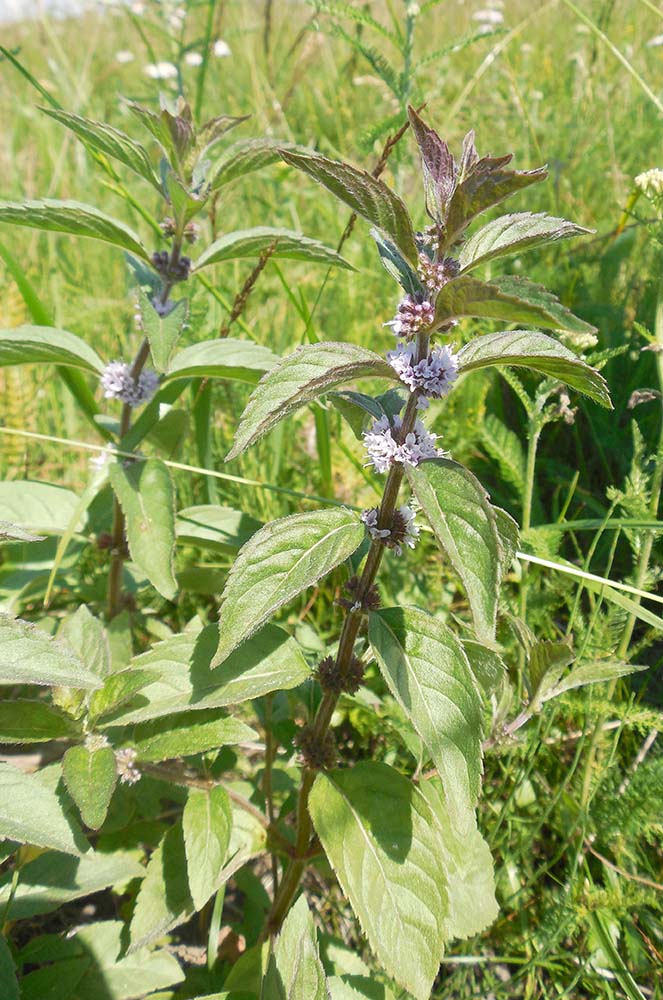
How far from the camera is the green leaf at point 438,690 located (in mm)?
997

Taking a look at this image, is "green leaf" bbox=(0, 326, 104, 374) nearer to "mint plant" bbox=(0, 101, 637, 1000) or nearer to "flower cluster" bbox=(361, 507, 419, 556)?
"mint plant" bbox=(0, 101, 637, 1000)

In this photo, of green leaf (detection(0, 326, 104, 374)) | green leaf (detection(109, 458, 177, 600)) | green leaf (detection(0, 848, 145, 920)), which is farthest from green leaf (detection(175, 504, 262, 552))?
green leaf (detection(0, 848, 145, 920))

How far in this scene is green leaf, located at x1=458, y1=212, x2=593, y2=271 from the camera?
950 mm

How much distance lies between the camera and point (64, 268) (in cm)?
317

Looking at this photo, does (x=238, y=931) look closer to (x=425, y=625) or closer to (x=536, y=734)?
(x=536, y=734)

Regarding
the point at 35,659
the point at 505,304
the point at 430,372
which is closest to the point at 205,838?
the point at 35,659

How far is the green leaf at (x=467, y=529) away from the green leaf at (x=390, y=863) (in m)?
0.42

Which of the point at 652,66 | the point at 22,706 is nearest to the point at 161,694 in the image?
the point at 22,706

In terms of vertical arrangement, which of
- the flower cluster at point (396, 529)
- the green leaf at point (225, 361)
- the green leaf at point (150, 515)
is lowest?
the green leaf at point (150, 515)

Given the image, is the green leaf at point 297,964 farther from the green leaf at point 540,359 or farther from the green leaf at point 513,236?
the green leaf at point 513,236

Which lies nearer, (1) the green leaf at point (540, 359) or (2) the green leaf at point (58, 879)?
(1) the green leaf at point (540, 359)

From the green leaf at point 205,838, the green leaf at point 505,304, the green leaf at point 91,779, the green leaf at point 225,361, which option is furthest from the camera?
the green leaf at point 225,361

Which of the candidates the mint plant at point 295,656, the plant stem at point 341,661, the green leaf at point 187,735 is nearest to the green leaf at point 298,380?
the mint plant at point 295,656

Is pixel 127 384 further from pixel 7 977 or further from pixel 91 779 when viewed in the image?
pixel 7 977
